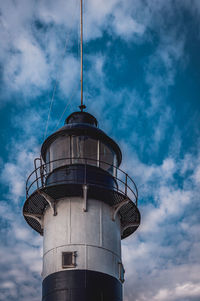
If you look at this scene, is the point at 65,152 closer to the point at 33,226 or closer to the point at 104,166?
the point at 104,166

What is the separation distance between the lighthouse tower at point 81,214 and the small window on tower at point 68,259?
18mm

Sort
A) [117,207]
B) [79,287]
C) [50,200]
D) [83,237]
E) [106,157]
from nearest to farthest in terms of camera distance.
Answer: [79,287] → [83,237] → [50,200] → [117,207] → [106,157]

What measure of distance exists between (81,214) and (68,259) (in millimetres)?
2321

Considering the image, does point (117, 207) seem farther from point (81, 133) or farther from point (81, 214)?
point (81, 133)

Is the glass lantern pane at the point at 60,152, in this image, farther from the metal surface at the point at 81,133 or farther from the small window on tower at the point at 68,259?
the small window on tower at the point at 68,259

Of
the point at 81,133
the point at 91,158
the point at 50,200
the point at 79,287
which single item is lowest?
the point at 79,287

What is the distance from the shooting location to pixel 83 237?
719 inches

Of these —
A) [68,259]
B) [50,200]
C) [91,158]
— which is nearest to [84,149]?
[91,158]

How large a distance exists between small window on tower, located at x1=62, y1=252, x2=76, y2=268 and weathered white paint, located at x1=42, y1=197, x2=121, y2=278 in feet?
0.65

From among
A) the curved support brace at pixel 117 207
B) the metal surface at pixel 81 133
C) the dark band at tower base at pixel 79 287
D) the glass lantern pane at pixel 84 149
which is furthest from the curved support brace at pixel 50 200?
the metal surface at pixel 81 133

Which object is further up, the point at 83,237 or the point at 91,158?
the point at 91,158

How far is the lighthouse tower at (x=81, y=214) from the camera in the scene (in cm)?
1741

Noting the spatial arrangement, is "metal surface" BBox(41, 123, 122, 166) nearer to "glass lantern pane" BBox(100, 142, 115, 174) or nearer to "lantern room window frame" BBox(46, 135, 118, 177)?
"lantern room window frame" BBox(46, 135, 118, 177)

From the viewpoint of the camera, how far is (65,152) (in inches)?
803
